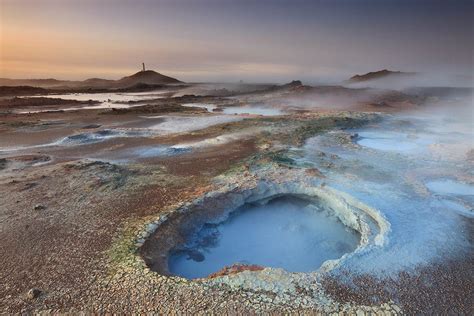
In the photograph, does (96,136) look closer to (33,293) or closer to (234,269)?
(33,293)

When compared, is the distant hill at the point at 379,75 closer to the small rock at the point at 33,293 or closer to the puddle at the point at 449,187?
the puddle at the point at 449,187

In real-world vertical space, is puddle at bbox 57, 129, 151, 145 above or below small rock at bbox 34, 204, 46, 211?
above

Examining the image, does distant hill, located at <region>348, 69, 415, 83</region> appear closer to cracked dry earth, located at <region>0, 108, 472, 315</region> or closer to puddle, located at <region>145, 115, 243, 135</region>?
puddle, located at <region>145, 115, 243, 135</region>

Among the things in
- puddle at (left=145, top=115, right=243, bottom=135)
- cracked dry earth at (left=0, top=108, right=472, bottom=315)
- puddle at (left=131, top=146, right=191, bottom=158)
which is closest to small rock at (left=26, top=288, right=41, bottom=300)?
cracked dry earth at (left=0, top=108, right=472, bottom=315)

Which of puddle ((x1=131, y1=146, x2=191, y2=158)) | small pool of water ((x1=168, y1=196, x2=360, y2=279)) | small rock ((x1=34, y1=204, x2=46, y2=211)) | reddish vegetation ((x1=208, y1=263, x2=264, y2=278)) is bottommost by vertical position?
small pool of water ((x1=168, y1=196, x2=360, y2=279))

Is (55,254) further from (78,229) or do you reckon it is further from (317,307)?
(317,307)

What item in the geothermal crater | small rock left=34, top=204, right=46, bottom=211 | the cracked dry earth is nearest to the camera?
the cracked dry earth

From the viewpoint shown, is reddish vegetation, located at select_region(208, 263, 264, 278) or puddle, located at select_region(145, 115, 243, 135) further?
puddle, located at select_region(145, 115, 243, 135)

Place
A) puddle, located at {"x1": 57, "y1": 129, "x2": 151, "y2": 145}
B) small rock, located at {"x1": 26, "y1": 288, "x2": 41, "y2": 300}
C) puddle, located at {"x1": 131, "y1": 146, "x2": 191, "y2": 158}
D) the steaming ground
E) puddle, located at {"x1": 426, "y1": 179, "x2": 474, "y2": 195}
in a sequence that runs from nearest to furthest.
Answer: small rock, located at {"x1": 26, "y1": 288, "x2": 41, "y2": 300} → the steaming ground → puddle, located at {"x1": 426, "y1": 179, "x2": 474, "y2": 195} → puddle, located at {"x1": 131, "y1": 146, "x2": 191, "y2": 158} → puddle, located at {"x1": 57, "y1": 129, "x2": 151, "y2": 145}
